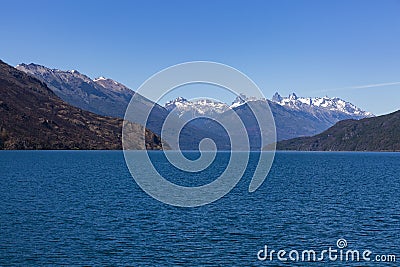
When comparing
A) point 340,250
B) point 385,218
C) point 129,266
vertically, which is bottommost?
point 129,266

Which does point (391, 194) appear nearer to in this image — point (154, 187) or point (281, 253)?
point (154, 187)

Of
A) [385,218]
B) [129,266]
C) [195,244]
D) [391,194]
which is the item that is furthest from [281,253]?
[391,194]

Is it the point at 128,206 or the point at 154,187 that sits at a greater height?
the point at 154,187

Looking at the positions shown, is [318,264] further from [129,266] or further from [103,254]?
[103,254]

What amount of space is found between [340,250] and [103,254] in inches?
1167

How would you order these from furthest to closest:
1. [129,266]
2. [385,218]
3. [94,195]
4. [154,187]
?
[154,187] < [94,195] < [385,218] < [129,266]

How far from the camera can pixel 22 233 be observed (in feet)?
216

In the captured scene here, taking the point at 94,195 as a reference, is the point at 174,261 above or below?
below

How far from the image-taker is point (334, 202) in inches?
4129

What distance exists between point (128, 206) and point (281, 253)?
43777mm

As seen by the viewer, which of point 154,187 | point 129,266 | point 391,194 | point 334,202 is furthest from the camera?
point 154,187

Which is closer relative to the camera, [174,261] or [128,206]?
[174,261]

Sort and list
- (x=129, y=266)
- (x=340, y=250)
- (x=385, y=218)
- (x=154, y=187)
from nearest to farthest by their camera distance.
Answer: (x=129, y=266) < (x=340, y=250) < (x=385, y=218) < (x=154, y=187)

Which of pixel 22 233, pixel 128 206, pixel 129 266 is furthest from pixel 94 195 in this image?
pixel 129 266
